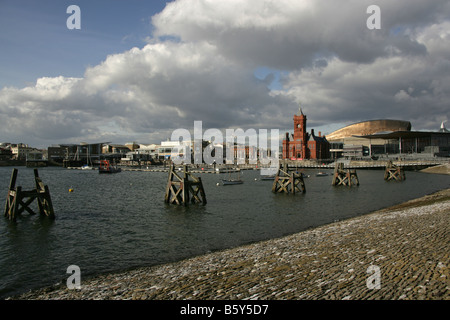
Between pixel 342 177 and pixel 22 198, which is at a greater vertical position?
pixel 22 198

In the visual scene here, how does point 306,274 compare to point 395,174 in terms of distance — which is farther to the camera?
point 395,174

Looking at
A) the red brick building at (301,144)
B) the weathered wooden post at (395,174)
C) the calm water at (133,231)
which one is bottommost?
the calm water at (133,231)

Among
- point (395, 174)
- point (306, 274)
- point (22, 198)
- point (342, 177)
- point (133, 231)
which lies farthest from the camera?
point (395, 174)

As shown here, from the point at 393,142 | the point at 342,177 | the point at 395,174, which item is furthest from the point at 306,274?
the point at 393,142

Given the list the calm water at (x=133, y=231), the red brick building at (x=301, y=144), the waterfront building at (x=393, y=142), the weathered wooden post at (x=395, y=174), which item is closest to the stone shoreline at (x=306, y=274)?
the calm water at (x=133, y=231)

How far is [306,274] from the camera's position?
974 cm

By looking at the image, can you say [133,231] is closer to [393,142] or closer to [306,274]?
[306,274]

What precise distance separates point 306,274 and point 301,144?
14150 cm

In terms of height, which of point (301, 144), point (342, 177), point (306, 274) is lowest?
point (342, 177)

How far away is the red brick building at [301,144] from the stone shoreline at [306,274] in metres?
135

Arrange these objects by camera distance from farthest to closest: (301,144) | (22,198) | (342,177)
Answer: (301,144) < (342,177) < (22,198)

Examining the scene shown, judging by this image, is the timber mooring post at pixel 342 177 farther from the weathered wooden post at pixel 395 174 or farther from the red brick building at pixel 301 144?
the red brick building at pixel 301 144

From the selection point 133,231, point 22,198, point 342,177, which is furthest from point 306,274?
point 342,177

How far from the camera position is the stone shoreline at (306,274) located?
8148mm
